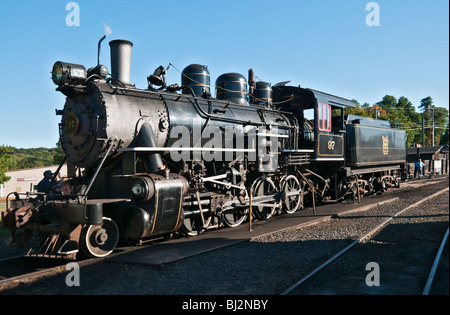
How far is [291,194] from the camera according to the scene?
1134cm

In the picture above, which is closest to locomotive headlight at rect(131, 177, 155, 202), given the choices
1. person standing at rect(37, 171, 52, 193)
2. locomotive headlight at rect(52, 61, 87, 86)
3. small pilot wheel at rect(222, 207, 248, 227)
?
locomotive headlight at rect(52, 61, 87, 86)

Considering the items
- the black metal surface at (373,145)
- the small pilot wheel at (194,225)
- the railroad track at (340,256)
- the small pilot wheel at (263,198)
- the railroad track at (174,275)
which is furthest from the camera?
A: the black metal surface at (373,145)

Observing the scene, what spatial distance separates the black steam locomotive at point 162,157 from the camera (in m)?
6.64

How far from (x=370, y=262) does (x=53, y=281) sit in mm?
4887

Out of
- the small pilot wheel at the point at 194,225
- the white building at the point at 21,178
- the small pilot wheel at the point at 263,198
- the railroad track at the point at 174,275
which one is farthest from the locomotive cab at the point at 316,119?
the white building at the point at 21,178

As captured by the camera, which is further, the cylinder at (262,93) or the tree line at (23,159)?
the tree line at (23,159)

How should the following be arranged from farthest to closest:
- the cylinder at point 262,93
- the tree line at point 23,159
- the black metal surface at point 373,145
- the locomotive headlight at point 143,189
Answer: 1. the tree line at point 23,159
2. the black metal surface at point 373,145
3. the cylinder at point 262,93
4. the locomotive headlight at point 143,189

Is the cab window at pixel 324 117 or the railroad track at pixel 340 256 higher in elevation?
the cab window at pixel 324 117

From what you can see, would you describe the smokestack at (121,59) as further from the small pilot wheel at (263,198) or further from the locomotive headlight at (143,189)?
the small pilot wheel at (263,198)

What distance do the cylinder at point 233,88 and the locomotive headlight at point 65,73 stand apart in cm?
433

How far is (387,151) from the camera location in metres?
17.0

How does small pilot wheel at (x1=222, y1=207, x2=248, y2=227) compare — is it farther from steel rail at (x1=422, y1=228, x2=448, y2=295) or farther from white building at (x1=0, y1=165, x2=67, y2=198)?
white building at (x1=0, y1=165, x2=67, y2=198)

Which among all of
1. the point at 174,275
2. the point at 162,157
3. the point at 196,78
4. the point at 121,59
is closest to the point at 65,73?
the point at 121,59

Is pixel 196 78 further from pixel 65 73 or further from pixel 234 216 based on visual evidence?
pixel 234 216
